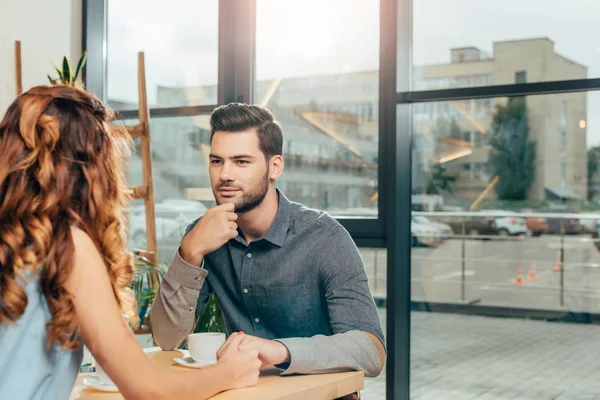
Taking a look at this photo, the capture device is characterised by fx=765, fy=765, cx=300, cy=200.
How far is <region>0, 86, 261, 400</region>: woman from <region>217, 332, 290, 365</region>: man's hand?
0.94ft

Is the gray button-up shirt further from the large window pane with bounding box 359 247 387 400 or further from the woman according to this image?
the large window pane with bounding box 359 247 387 400

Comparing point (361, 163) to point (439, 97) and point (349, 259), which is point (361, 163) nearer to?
point (439, 97)

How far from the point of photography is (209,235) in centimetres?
200

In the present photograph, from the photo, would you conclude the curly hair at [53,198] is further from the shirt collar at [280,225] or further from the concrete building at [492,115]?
the concrete building at [492,115]

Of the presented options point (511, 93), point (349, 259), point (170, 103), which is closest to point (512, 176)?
point (511, 93)

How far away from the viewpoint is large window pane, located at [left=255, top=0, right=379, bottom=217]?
11.4ft

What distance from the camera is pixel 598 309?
3.08 m

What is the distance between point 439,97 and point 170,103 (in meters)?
1.50

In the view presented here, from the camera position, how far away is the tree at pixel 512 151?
10.6ft

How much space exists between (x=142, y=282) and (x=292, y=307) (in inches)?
61.9

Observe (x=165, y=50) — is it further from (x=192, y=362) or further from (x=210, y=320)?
(x=192, y=362)

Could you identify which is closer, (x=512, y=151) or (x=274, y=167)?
(x=274, y=167)

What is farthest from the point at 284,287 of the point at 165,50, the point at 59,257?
the point at 165,50

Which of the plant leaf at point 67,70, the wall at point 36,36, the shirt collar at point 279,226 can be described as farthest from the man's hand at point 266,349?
the wall at point 36,36
